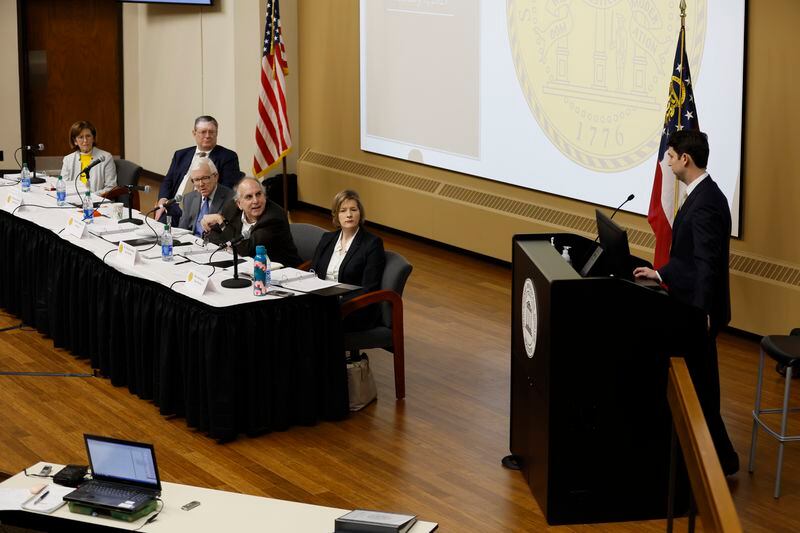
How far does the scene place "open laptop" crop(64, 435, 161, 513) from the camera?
12.1 feet

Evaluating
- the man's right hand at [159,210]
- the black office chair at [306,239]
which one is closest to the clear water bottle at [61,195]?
the man's right hand at [159,210]

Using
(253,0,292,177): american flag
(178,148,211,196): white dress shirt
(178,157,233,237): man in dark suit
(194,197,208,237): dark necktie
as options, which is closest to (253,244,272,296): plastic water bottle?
(178,157,233,237): man in dark suit

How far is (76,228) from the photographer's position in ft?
23.9

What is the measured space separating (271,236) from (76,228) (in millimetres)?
1346

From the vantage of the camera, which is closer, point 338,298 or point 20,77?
point 338,298

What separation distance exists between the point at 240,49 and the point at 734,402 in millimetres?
6979

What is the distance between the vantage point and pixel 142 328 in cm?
637

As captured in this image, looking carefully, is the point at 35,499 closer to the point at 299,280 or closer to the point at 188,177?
the point at 299,280

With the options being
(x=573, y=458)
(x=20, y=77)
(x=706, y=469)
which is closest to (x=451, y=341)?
(x=573, y=458)

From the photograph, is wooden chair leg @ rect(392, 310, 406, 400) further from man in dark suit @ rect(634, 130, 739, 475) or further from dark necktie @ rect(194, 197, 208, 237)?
dark necktie @ rect(194, 197, 208, 237)

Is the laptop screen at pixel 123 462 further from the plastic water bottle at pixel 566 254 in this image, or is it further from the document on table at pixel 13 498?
the plastic water bottle at pixel 566 254

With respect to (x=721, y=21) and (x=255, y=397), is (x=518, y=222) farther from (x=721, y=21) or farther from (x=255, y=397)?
(x=255, y=397)

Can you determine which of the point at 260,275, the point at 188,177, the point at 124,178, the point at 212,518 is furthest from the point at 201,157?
the point at 212,518

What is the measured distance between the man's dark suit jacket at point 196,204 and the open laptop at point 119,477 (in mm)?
3915
